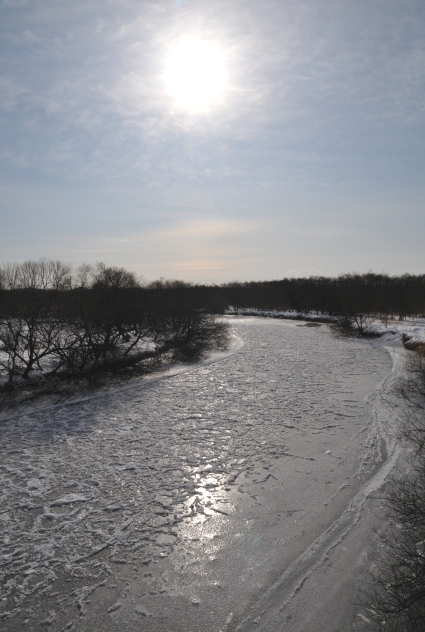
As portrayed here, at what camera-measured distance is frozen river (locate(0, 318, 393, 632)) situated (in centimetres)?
484

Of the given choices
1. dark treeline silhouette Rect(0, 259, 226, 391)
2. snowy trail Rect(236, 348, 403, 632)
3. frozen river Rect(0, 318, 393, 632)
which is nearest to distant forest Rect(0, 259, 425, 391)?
dark treeline silhouette Rect(0, 259, 226, 391)

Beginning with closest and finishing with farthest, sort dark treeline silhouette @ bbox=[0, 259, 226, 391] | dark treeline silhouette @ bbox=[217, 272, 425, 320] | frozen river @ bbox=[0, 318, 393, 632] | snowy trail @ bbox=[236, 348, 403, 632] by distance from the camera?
snowy trail @ bbox=[236, 348, 403, 632], frozen river @ bbox=[0, 318, 393, 632], dark treeline silhouette @ bbox=[0, 259, 226, 391], dark treeline silhouette @ bbox=[217, 272, 425, 320]

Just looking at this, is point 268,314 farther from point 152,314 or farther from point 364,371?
point 364,371

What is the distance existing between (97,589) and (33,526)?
1.91 m

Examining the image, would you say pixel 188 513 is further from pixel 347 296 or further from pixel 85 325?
pixel 347 296

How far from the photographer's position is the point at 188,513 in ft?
22.6

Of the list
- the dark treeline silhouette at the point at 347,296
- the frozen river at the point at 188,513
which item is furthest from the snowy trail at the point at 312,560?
the dark treeline silhouette at the point at 347,296

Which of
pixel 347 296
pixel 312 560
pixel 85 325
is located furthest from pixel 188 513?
pixel 347 296

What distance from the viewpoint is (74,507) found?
7062mm

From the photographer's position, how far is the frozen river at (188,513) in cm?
484

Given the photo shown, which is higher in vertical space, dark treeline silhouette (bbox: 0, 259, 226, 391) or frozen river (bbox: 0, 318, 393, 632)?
dark treeline silhouette (bbox: 0, 259, 226, 391)

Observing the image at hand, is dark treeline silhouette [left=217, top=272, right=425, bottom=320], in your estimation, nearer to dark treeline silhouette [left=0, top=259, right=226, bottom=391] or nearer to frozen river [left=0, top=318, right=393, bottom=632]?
dark treeline silhouette [left=0, top=259, right=226, bottom=391]

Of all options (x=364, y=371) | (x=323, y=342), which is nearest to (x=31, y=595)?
(x=364, y=371)

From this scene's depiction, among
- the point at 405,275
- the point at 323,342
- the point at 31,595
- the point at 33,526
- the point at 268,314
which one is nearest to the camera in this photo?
the point at 31,595
